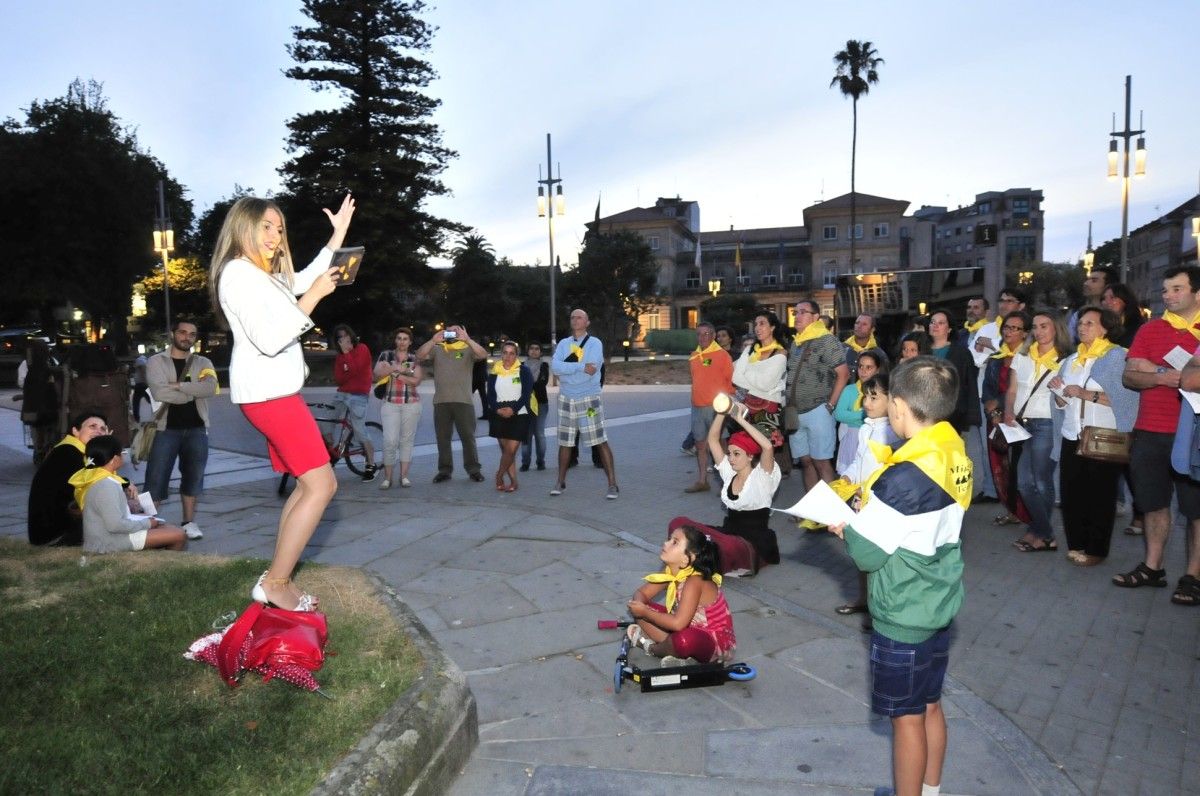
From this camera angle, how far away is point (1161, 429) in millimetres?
5449

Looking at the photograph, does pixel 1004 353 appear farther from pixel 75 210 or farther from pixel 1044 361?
pixel 75 210

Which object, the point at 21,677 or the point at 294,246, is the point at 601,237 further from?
the point at 21,677

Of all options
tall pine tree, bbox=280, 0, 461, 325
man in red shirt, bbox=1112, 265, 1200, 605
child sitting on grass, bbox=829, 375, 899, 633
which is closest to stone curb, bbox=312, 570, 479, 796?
child sitting on grass, bbox=829, 375, 899, 633

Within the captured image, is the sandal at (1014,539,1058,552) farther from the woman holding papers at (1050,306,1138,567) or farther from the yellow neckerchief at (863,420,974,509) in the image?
the yellow neckerchief at (863,420,974,509)

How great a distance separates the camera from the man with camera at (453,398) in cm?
984

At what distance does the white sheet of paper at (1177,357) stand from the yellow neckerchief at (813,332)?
3.00 meters

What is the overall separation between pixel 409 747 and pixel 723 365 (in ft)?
22.1

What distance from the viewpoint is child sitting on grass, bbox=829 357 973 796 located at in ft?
8.66

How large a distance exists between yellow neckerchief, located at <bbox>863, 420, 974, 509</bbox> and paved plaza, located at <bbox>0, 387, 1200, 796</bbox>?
1262mm

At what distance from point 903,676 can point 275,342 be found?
2.74 metres

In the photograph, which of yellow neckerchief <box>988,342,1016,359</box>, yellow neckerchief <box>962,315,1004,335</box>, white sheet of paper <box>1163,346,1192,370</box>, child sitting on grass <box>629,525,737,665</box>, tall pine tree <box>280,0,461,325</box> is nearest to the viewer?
child sitting on grass <box>629,525,737,665</box>

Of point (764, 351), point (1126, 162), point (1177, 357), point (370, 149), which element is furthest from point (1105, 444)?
point (370, 149)

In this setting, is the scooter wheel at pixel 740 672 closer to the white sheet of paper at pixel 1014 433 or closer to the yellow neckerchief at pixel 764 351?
the white sheet of paper at pixel 1014 433

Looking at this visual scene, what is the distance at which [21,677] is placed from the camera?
3.57 metres
